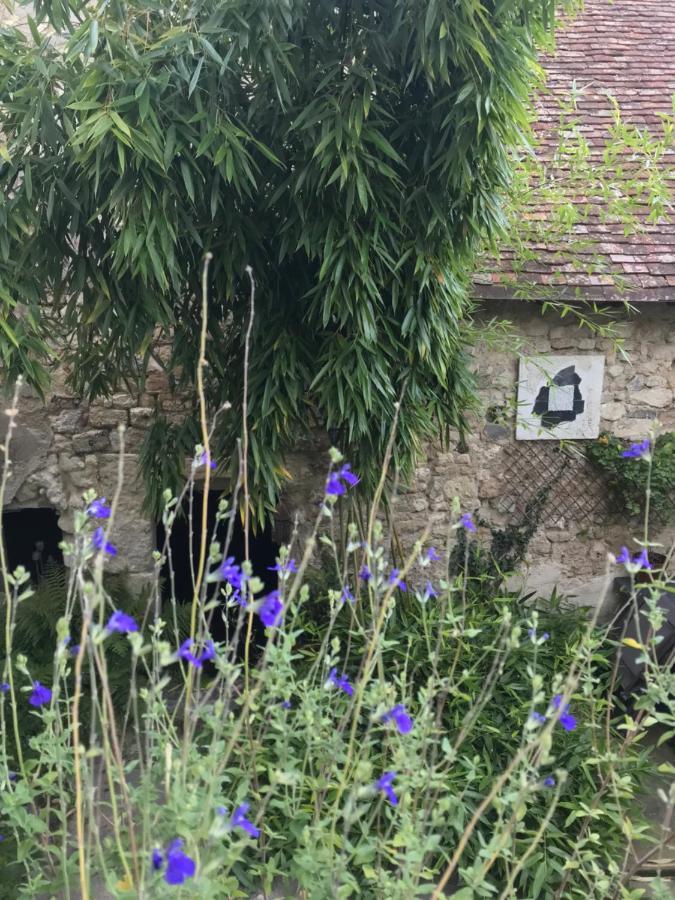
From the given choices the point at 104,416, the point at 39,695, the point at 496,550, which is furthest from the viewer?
the point at 496,550

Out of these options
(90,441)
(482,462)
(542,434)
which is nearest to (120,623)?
(90,441)

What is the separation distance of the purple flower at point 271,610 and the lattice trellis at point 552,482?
3.49m

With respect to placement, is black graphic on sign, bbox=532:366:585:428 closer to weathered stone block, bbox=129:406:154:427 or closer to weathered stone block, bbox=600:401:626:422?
weathered stone block, bbox=600:401:626:422

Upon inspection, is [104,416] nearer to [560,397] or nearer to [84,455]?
[84,455]

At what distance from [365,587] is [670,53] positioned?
527 cm

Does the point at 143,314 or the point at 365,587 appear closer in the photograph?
the point at 143,314

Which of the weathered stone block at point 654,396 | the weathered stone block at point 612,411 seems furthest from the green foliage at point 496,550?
the weathered stone block at point 654,396

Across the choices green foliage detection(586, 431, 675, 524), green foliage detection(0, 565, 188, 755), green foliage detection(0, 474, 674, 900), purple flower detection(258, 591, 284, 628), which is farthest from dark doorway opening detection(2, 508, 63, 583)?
purple flower detection(258, 591, 284, 628)

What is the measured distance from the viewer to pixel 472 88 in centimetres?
269

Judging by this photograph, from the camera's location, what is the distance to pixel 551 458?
4.98 meters

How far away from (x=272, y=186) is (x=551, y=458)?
113 inches

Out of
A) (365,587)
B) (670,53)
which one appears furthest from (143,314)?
(670,53)

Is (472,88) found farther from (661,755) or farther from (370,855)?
(661,755)

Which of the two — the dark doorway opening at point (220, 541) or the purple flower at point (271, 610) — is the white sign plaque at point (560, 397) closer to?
the dark doorway opening at point (220, 541)
